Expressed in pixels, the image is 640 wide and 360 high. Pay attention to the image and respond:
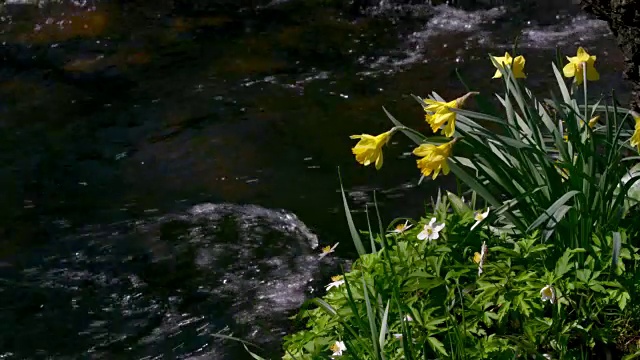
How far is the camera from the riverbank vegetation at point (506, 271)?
2.28 m

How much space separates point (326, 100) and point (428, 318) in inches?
162

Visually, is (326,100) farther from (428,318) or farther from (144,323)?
(428,318)

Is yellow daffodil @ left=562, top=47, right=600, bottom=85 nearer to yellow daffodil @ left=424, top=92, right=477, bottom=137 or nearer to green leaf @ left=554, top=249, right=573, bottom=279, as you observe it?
yellow daffodil @ left=424, top=92, right=477, bottom=137

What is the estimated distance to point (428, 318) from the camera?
229 cm

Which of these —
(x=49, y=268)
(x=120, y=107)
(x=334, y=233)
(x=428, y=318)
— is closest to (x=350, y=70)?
(x=120, y=107)

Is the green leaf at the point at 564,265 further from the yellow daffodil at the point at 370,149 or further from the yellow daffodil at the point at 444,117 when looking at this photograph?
the yellow daffodil at the point at 370,149

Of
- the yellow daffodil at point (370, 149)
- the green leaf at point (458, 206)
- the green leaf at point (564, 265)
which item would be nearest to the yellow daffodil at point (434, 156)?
the yellow daffodil at point (370, 149)

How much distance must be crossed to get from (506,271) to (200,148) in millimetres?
3601

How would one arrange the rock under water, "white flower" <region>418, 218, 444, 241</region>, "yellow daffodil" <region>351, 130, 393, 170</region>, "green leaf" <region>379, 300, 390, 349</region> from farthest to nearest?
the rock under water, "yellow daffodil" <region>351, 130, 393, 170</region>, "white flower" <region>418, 218, 444, 241</region>, "green leaf" <region>379, 300, 390, 349</region>

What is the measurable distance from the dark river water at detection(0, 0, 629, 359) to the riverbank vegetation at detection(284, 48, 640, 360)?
1.43 metres

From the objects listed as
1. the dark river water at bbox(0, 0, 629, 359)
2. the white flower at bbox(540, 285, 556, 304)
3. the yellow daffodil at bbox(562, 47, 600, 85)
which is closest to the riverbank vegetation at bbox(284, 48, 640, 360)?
the white flower at bbox(540, 285, 556, 304)

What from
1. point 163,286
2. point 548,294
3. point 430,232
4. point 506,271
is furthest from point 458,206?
point 163,286

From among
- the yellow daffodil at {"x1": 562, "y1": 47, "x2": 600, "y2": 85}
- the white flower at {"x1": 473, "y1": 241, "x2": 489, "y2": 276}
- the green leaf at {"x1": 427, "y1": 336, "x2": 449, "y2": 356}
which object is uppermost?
the yellow daffodil at {"x1": 562, "y1": 47, "x2": 600, "y2": 85}

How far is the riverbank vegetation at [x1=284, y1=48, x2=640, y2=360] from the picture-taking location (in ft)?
7.47
